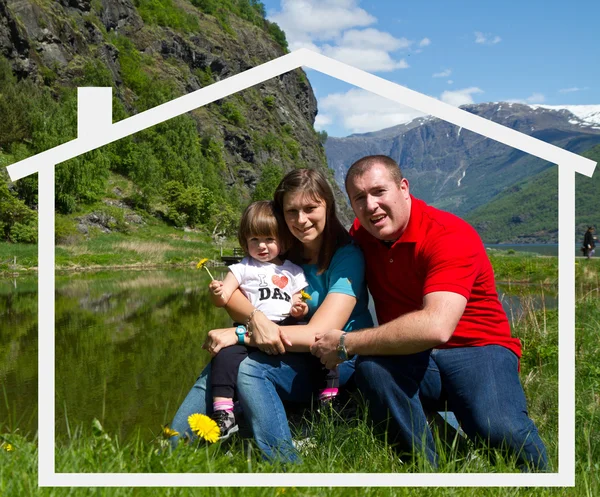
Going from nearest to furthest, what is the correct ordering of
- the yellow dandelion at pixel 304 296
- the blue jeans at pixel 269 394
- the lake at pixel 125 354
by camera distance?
the blue jeans at pixel 269 394
the yellow dandelion at pixel 304 296
the lake at pixel 125 354

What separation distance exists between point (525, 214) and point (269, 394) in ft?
9.51

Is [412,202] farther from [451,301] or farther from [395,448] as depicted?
[395,448]

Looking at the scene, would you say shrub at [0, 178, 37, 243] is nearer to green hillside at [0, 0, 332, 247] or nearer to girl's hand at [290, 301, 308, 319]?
green hillside at [0, 0, 332, 247]

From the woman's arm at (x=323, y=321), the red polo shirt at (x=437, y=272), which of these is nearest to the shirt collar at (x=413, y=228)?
the red polo shirt at (x=437, y=272)

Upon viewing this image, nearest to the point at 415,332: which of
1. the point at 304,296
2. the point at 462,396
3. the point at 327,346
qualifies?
the point at 327,346

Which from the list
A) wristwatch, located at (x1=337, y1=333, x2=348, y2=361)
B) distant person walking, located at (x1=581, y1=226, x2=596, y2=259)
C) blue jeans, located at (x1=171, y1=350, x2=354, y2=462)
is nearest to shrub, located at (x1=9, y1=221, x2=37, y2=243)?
blue jeans, located at (x1=171, y1=350, x2=354, y2=462)

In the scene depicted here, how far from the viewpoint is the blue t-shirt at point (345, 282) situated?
10.2 ft

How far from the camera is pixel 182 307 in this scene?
7777 mm

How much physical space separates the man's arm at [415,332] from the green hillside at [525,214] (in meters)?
0.60

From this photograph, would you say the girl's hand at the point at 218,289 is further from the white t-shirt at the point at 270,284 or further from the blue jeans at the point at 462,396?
the blue jeans at the point at 462,396

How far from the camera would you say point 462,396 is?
122 inches

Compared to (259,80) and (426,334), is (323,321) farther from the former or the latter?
(259,80)

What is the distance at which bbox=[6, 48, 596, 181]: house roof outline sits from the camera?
8.22ft

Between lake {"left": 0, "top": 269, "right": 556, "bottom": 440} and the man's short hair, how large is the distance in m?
2.11
